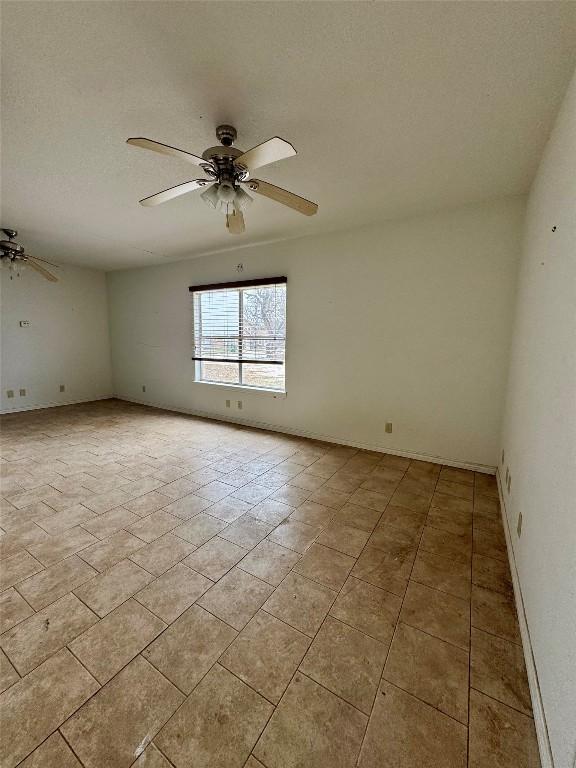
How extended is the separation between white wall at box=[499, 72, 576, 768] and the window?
2.74 metres

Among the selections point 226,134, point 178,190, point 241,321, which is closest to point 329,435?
point 241,321

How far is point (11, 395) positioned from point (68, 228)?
10.7 feet

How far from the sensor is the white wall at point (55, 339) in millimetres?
5180

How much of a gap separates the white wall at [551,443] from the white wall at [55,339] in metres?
6.77

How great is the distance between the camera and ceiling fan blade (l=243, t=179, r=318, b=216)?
1.87 meters

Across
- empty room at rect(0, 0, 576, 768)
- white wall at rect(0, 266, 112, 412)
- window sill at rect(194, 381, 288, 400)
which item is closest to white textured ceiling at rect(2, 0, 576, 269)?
empty room at rect(0, 0, 576, 768)

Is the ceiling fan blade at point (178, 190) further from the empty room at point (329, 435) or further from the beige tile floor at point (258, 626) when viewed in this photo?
the beige tile floor at point (258, 626)

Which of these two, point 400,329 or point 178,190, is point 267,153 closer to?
point 178,190

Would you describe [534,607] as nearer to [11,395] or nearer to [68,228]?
[68,228]

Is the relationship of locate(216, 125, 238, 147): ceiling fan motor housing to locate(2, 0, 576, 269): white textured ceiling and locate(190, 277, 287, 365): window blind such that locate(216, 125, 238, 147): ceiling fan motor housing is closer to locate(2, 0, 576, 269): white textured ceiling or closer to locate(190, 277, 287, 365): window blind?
locate(2, 0, 576, 269): white textured ceiling

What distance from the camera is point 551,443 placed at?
1321 mm

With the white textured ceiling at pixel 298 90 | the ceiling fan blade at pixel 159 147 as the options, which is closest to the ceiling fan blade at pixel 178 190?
the ceiling fan blade at pixel 159 147

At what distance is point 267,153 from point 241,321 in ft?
10.3

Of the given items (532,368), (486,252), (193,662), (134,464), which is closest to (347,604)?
(193,662)
